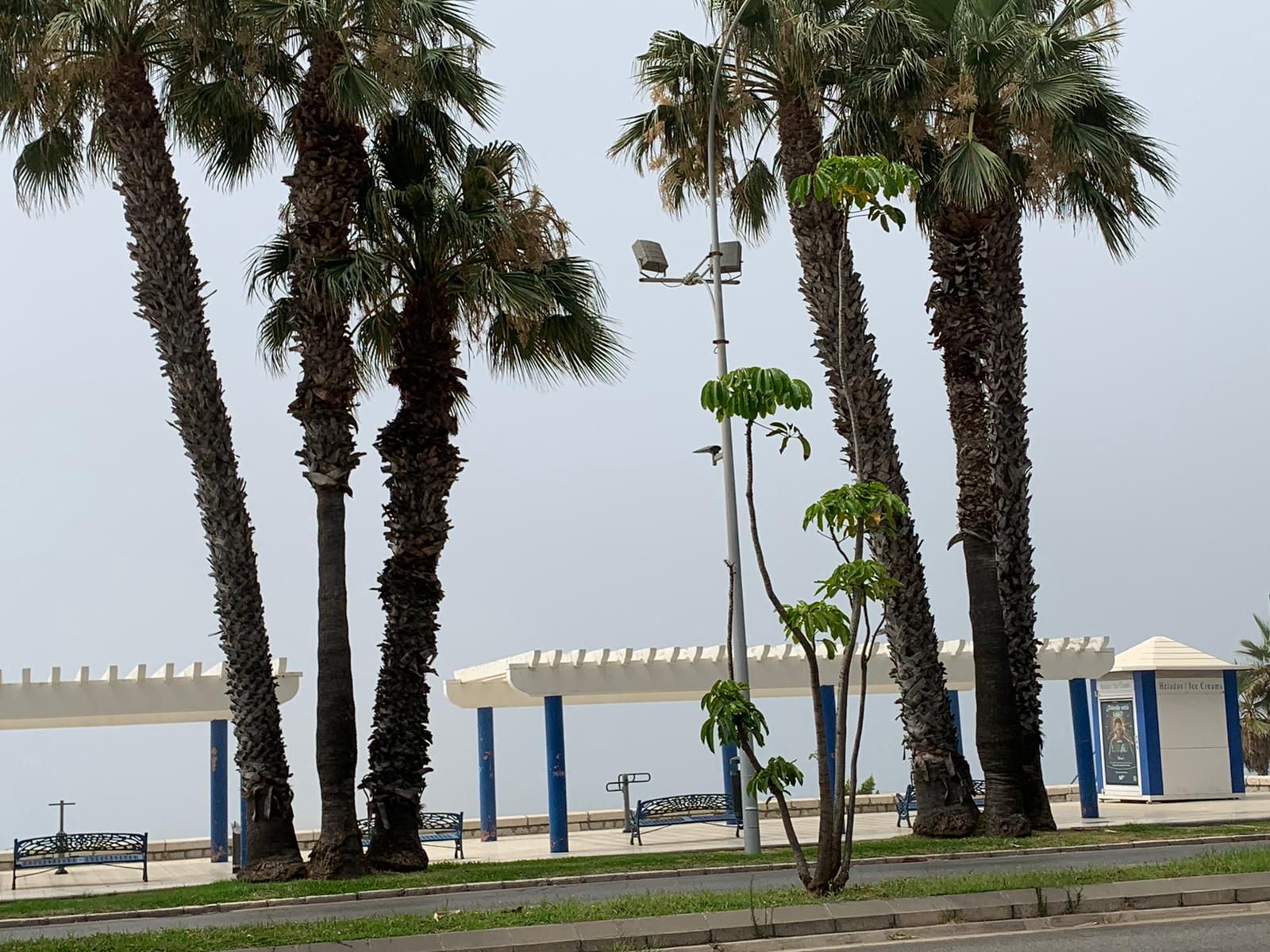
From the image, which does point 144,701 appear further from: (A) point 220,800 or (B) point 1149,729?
(B) point 1149,729

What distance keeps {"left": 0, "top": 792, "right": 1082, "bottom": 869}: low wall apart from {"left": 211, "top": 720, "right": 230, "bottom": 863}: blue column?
118 centimetres

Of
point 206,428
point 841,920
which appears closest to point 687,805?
point 206,428

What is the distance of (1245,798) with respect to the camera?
31031 millimetres

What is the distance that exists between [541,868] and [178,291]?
9.07 m

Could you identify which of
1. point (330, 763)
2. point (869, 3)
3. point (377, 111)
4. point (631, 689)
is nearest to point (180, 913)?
point (330, 763)

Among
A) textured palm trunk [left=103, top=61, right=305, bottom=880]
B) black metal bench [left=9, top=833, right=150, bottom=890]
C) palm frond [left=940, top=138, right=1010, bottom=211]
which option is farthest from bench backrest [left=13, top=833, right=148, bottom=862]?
palm frond [left=940, top=138, right=1010, bottom=211]

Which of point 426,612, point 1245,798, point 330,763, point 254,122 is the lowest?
point 1245,798

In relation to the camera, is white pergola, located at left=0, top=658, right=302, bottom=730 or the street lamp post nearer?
the street lamp post

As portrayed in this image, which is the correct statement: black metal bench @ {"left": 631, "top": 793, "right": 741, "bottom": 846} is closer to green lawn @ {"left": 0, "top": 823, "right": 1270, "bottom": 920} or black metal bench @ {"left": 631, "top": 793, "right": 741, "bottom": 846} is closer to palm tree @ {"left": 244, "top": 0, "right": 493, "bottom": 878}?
green lawn @ {"left": 0, "top": 823, "right": 1270, "bottom": 920}

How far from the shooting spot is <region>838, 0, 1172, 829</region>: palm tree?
20781 mm

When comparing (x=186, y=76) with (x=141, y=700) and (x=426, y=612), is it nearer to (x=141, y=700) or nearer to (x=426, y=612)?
(x=426, y=612)

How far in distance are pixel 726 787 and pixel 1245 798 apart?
1226 cm

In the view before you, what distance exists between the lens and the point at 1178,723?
30.8 meters

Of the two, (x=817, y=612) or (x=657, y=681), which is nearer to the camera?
(x=817, y=612)
